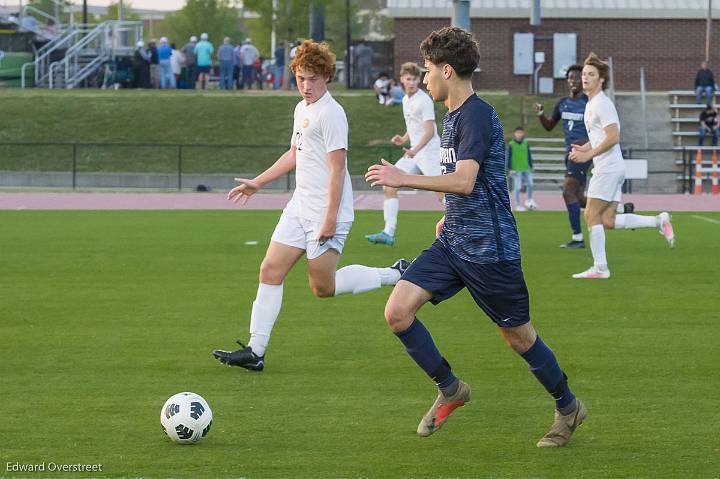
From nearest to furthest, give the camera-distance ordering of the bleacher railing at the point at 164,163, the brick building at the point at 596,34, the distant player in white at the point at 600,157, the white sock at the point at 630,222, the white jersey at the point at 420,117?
the distant player in white at the point at 600,157 → the white sock at the point at 630,222 → the white jersey at the point at 420,117 → the bleacher railing at the point at 164,163 → the brick building at the point at 596,34

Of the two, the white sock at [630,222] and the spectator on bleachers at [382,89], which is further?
the spectator on bleachers at [382,89]

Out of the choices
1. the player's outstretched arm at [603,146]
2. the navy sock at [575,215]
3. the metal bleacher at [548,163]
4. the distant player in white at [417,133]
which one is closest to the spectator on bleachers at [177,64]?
the metal bleacher at [548,163]

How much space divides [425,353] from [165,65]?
44.1 meters

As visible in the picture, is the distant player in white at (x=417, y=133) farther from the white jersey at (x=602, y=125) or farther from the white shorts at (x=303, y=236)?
the white shorts at (x=303, y=236)

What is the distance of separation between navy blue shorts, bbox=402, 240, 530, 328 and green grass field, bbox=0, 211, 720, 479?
0.70 meters

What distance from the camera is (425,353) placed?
7.01 m

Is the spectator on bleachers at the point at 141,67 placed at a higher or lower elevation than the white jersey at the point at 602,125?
higher

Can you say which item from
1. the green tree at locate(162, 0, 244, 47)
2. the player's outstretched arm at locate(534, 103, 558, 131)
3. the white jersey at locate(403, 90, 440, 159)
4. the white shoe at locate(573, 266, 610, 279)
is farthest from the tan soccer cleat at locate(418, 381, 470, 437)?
the green tree at locate(162, 0, 244, 47)

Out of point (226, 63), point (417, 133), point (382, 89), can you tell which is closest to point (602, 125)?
point (417, 133)

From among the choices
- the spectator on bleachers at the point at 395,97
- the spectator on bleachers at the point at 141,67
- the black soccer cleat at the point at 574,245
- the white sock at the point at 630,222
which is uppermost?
the spectator on bleachers at the point at 141,67

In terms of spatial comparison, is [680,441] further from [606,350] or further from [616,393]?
[606,350]

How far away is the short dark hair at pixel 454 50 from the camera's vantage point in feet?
22.2

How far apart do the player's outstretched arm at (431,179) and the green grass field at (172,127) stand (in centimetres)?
2974

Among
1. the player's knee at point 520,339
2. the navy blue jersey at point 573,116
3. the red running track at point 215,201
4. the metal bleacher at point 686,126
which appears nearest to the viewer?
the player's knee at point 520,339
